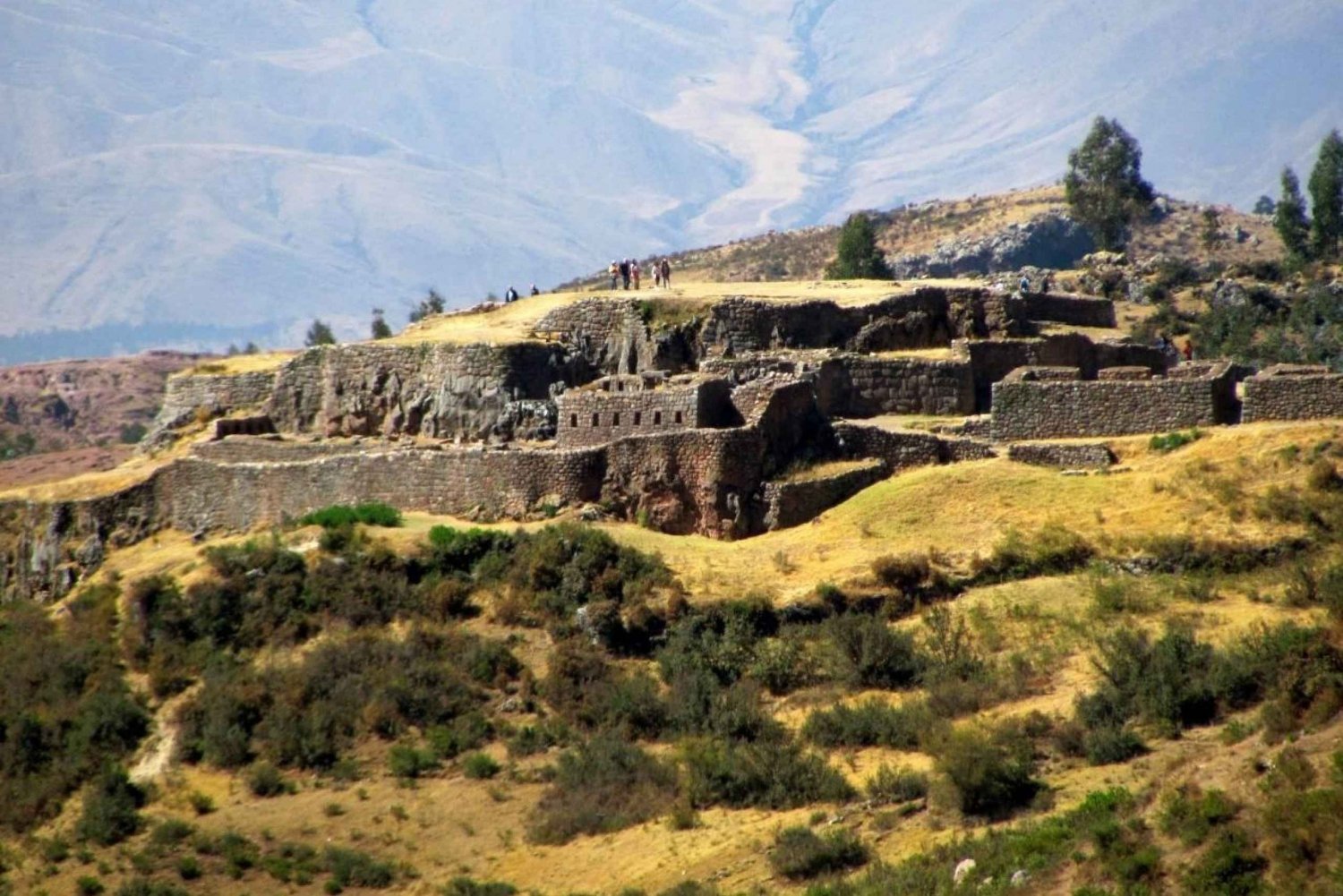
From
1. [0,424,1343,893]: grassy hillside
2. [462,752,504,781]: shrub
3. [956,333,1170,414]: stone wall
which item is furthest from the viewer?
[956,333,1170,414]: stone wall

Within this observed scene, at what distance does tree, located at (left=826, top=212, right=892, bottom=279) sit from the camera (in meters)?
59.9

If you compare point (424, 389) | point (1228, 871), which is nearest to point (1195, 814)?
point (1228, 871)

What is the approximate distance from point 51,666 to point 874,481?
12.4m

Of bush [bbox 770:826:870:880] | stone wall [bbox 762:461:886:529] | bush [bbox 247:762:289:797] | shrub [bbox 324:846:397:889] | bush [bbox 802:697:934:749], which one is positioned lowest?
shrub [bbox 324:846:397:889]

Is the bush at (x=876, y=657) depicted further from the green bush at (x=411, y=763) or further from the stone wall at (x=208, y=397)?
the stone wall at (x=208, y=397)

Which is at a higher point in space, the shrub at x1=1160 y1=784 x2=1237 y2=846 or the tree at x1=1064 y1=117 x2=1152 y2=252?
the tree at x1=1064 y1=117 x2=1152 y2=252

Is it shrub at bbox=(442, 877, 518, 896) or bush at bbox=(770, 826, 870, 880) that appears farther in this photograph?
shrub at bbox=(442, 877, 518, 896)

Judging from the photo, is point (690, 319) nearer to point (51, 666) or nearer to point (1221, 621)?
point (51, 666)

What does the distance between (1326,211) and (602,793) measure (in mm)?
45724

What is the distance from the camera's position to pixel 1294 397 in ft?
103

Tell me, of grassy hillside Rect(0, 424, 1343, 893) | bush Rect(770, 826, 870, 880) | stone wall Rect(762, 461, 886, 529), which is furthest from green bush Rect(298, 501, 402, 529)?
bush Rect(770, 826, 870, 880)

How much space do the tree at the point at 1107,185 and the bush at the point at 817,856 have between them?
49920 mm

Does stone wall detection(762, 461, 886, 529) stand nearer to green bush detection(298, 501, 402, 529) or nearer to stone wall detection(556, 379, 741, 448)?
stone wall detection(556, 379, 741, 448)

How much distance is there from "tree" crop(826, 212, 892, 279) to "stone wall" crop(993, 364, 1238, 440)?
2564 cm
